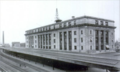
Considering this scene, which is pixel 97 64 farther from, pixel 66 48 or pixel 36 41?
pixel 36 41

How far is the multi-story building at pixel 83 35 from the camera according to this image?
2470cm

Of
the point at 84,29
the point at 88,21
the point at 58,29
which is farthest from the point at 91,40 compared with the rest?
the point at 58,29

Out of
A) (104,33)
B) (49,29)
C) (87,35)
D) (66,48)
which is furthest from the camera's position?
(49,29)

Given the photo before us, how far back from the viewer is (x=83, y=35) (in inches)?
1110

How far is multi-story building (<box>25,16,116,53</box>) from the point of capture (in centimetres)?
2470

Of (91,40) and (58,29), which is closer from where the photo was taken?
(91,40)

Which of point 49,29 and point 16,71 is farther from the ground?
point 49,29

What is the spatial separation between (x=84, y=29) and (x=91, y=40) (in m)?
3.69

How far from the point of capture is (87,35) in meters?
27.5

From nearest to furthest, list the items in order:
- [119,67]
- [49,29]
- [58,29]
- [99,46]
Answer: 1. [119,67]
2. [99,46]
3. [58,29]
4. [49,29]

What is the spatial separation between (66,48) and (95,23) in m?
13.1

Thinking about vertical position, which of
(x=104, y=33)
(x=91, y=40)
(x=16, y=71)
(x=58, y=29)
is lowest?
(x=16, y=71)

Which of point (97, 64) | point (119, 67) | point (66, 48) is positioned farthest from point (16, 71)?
point (66, 48)

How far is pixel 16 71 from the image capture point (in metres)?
17.4
